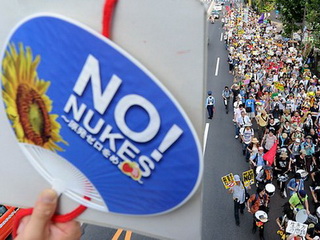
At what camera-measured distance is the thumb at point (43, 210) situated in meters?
2.20

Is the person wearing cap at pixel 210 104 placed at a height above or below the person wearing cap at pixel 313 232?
below

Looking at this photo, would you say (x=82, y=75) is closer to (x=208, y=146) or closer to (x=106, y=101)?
(x=106, y=101)

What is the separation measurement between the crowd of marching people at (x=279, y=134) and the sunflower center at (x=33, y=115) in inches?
223

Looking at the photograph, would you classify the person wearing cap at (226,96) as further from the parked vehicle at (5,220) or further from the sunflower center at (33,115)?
the sunflower center at (33,115)

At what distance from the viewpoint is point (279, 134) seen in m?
10.3

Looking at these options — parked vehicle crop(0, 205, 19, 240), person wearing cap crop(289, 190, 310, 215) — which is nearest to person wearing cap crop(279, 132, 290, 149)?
person wearing cap crop(289, 190, 310, 215)

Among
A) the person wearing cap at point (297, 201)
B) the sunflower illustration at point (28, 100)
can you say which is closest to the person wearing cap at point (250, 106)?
the person wearing cap at point (297, 201)

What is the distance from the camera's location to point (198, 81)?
1.83 metres

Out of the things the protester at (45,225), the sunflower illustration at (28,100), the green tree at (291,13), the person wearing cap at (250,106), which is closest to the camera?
→ the sunflower illustration at (28,100)

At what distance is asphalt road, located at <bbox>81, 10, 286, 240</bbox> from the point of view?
840 cm

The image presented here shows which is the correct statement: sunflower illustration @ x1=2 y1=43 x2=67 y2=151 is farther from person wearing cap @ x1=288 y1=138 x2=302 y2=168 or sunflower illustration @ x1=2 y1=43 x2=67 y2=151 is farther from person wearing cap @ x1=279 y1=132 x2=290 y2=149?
person wearing cap @ x1=279 y1=132 x2=290 y2=149

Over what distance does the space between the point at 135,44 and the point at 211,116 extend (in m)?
12.9

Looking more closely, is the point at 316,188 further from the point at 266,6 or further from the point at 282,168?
the point at 266,6

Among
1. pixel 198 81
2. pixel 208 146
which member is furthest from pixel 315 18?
pixel 198 81
